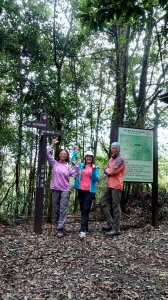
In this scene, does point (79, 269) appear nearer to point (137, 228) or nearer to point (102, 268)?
point (102, 268)

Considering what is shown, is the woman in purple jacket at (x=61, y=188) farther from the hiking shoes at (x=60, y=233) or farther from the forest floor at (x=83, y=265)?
the forest floor at (x=83, y=265)

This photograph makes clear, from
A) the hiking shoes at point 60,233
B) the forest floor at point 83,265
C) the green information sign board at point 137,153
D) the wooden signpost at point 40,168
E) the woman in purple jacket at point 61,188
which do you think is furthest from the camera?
the green information sign board at point 137,153

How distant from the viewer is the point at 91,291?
450 cm

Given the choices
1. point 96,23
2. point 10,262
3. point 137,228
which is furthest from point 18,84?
point 96,23

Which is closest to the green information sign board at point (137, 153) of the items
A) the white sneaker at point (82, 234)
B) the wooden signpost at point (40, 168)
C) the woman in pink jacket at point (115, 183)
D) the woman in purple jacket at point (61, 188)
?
the woman in pink jacket at point (115, 183)

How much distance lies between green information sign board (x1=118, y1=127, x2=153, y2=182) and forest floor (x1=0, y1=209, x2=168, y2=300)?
1366 millimetres

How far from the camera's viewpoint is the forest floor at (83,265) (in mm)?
4492

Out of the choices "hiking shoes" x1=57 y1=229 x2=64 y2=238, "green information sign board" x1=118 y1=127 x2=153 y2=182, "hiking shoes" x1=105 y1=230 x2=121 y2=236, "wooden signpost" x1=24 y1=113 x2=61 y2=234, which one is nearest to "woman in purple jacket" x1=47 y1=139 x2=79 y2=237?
"hiking shoes" x1=57 y1=229 x2=64 y2=238

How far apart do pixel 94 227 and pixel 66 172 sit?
1.94 m

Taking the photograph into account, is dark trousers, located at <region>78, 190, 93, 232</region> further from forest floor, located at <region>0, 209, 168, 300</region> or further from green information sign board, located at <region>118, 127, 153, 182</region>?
green information sign board, located at <region>118, 127, 153, 182</region>

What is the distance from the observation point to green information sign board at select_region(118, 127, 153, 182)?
27.3 feet

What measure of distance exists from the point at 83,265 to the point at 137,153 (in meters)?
3.69

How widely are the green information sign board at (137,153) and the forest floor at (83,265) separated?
1.37 meters

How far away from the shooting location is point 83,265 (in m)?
5.56
